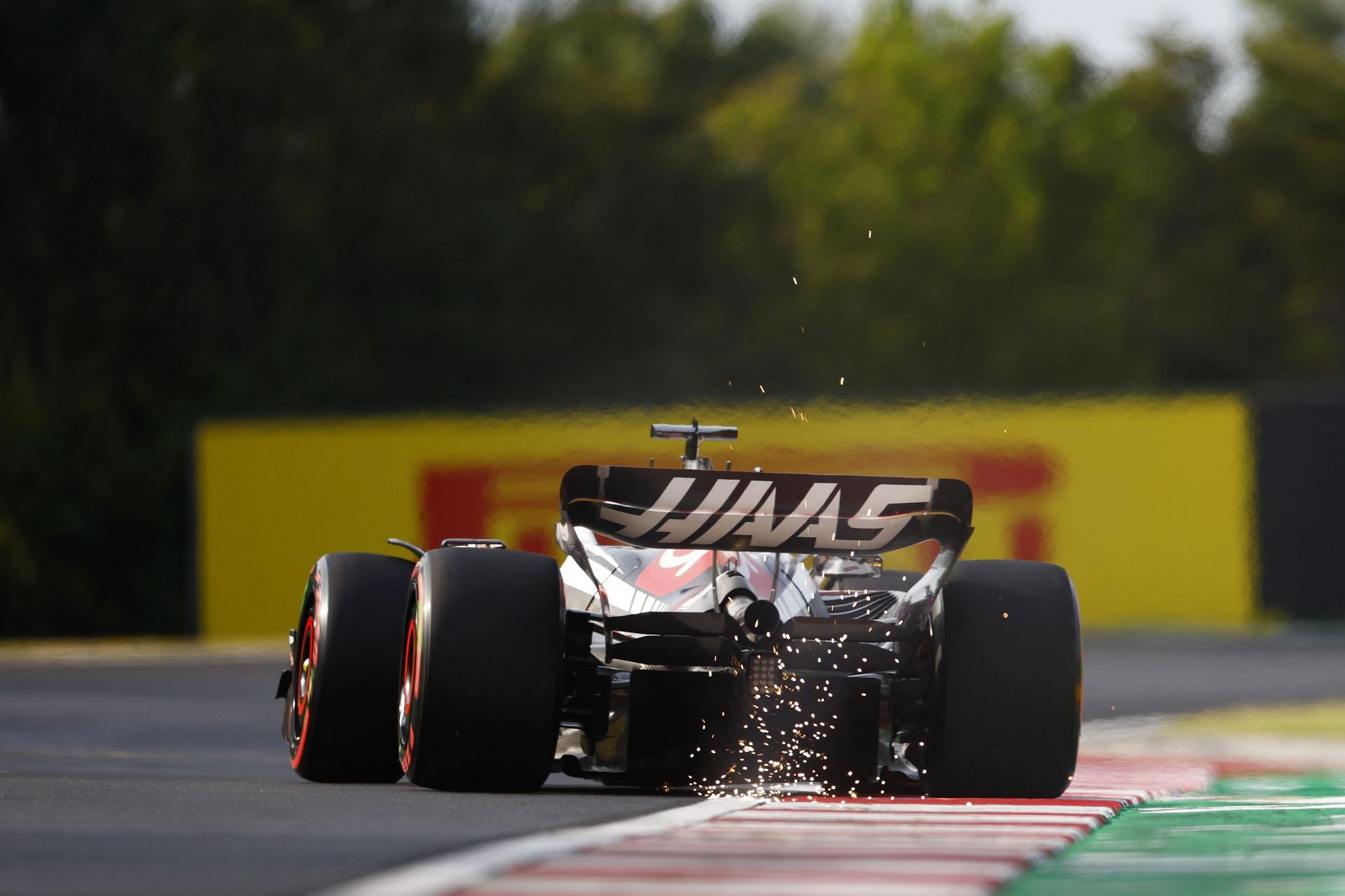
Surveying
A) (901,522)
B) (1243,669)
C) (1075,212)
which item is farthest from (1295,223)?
(901,522)

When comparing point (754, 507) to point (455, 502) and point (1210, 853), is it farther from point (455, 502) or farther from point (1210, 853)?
point (455, 502)

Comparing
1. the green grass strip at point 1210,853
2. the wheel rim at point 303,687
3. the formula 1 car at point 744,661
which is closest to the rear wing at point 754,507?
the formula 1 car at point 744,661

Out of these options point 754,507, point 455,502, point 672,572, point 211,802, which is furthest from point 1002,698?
point 455,502

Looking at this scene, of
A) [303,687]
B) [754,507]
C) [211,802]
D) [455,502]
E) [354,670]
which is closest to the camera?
[211,802]

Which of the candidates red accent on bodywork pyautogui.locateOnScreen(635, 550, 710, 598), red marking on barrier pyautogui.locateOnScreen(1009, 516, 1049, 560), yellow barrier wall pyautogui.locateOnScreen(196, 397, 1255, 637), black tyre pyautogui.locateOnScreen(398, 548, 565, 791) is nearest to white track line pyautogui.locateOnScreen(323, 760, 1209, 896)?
black tyre pyautogui.locateOnScreen(398, 548, 565, 791)

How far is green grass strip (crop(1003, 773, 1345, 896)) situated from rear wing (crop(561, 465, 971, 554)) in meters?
1.26

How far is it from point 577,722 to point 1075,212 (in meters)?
62.8

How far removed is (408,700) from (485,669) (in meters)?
0.60

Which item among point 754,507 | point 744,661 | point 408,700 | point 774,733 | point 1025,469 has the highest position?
point 754,507

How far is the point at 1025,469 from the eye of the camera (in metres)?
27.6

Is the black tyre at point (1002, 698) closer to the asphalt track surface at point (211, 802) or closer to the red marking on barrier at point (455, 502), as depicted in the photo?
the asphalt track surface at point (211, 802)

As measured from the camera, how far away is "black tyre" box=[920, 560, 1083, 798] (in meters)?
8.35

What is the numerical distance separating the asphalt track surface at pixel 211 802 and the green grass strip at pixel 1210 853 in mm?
1521

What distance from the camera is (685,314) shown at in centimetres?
5128
